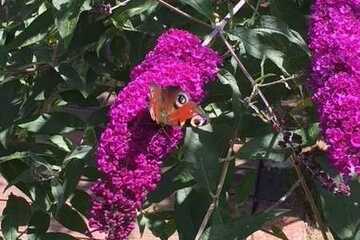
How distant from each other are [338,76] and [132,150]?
0.27 m

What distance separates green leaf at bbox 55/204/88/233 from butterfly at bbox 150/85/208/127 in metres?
0.91

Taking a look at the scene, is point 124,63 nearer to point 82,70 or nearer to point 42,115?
point 82,70

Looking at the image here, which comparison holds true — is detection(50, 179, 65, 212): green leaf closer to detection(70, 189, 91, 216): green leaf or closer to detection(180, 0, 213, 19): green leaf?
detection(70, 189, 91, 216): green leaf

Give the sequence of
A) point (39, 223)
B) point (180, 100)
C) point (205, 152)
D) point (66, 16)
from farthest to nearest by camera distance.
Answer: point (39, 223), point (66, 16), point (205, 152), point (180, 100)

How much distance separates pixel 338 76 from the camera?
94cm

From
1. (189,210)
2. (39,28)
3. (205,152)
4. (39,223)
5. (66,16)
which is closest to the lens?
(205,152)

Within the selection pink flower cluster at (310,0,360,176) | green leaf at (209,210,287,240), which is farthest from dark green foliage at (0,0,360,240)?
pink flower cluster at (310,0,360,176)

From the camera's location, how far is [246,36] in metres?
1.24

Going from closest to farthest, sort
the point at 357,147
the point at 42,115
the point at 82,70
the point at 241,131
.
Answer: the point at 357,147
the point at 241,131
the point at 82,70
the point at 42,115

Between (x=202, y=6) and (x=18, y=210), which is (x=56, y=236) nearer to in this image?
(x=18, y=210)

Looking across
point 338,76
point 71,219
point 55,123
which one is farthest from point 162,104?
point 71,219

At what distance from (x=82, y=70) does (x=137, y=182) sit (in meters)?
0.70

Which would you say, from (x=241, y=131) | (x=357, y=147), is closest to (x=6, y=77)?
(x=241, y=131)

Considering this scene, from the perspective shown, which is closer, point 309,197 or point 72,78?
point 309,197
